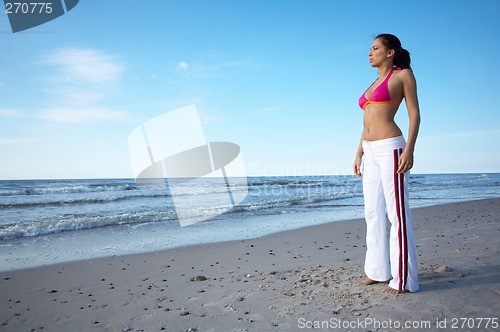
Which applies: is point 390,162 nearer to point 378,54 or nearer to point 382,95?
point 382,95

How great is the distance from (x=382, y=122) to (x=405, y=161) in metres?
0.40

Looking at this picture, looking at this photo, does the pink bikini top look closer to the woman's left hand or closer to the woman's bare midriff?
the woman's bare midriff

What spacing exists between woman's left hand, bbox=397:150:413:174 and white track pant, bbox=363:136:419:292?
2.1 inches

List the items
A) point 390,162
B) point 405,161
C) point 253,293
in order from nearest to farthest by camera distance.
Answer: point 405,161 < point 390,162 < point 253,293

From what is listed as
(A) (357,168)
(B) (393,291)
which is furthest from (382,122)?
(B) (393,291)

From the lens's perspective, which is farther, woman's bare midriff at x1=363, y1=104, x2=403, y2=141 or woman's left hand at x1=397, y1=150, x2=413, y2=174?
woman's bare midriff at x1=363, y1=104, x2=403, y2=141

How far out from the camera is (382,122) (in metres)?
2.80

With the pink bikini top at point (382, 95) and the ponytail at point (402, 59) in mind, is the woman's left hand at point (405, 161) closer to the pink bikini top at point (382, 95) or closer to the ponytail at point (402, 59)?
the pink bikini top at point (382, 95)

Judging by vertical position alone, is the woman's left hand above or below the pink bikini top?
below

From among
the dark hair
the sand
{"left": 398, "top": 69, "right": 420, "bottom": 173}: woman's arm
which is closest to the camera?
the sand

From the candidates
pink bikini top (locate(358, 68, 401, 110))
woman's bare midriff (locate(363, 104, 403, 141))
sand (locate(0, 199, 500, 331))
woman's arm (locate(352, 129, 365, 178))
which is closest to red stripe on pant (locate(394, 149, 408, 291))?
woman's bare midriff (locate(363, 104, 403, 141))

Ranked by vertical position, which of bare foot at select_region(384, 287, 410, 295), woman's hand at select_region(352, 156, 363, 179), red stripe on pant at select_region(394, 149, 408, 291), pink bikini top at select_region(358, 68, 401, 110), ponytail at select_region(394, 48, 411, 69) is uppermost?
ponytail at select_region(394, 48, 411, 69)

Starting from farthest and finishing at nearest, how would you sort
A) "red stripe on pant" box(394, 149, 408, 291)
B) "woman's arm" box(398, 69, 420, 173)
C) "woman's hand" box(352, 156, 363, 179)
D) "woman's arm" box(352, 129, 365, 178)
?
"woman's hand" box(352, 156, 363, 179) → "woman's arm" box(352, 129, 365, 178) → "red stripe on pant" box(394, 149, 408, 291) → "woman's arm" box(398, 69, 420, 173)

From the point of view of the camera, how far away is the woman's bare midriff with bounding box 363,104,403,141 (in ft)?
9.06
